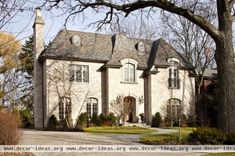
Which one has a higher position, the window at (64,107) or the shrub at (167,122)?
the window at (64,107)

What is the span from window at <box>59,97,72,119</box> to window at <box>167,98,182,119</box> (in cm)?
980

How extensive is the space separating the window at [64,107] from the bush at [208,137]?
1730cm

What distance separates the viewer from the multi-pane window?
113ft

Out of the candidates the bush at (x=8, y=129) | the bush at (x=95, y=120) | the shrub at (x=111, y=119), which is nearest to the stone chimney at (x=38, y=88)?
the bush at (x=95, y=120)

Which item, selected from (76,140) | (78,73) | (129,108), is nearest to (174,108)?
(129,108)

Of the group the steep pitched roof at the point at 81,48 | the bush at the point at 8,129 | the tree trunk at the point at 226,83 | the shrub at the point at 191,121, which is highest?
the steep pitched roof at the point at 81,48

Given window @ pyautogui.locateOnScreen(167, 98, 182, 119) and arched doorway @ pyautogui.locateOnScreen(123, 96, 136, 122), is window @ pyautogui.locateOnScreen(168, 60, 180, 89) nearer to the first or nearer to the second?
Answer: window @ pyautogui.locateOnScreen(167, 98, 182, 119)

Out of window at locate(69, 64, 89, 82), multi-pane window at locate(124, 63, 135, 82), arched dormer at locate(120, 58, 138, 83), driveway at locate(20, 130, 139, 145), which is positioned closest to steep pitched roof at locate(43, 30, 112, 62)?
window at locate(69, 64, 89, 82)

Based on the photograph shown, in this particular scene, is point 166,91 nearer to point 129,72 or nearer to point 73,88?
point 129,72

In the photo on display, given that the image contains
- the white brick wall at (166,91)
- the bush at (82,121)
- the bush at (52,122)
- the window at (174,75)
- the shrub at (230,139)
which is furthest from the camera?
the window at (174,75)

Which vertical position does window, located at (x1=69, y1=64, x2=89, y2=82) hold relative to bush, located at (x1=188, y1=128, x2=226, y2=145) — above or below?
above

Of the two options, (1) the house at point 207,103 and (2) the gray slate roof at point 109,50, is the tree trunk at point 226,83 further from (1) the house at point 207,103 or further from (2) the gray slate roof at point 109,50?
(1) the house at point 207,103

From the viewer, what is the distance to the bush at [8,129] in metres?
11.6

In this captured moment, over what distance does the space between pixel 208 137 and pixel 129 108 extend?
17.6 metres
